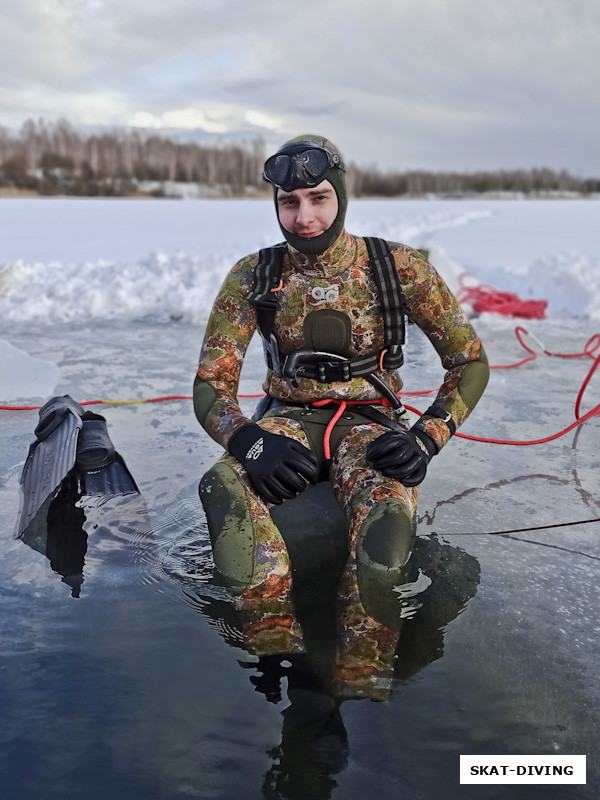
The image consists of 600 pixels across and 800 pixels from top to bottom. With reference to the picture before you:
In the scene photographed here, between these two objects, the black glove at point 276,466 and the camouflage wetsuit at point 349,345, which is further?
the camouflage wetsuit at point 349,345

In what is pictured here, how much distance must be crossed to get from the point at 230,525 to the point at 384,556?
0.49m

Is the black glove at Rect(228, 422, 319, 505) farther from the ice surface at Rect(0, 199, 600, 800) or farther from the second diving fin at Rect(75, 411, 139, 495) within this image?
the second diving fin at Rect(75, 411, 139, 495)

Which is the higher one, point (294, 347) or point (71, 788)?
point (294, 347)

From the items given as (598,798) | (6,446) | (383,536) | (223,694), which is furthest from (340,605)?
(6,446)

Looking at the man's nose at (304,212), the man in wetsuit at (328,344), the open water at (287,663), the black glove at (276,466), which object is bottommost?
the open water at (287,663)

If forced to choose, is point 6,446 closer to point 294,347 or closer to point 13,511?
point 13,511

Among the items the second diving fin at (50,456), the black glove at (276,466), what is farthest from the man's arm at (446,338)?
the second diving fin at (50,456)

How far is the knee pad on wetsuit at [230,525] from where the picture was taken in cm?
214

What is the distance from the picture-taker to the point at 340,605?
209cm

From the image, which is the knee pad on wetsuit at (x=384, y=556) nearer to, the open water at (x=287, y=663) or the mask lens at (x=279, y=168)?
the open water at (x=287, y=663)

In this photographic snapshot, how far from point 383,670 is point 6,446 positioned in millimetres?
2656

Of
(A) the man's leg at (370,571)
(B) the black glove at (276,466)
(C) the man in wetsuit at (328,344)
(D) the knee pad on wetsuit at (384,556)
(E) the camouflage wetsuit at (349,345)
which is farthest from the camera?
(E) the camouflage wetsuit at (349,345)

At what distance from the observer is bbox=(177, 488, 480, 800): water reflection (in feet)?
5.22

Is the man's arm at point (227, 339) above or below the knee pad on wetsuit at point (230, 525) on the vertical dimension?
above
